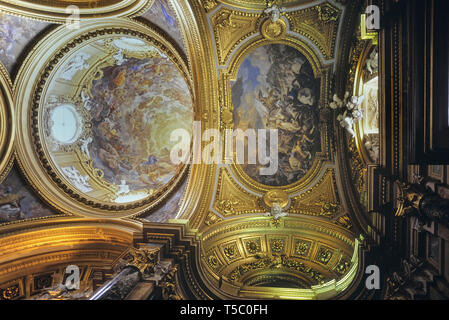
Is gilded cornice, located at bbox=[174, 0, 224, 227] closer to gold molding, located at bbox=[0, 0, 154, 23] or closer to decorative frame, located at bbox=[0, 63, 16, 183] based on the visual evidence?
gold molding, located at bbox=[0, 0, 154, 23]

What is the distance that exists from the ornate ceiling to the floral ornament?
0.21 meters

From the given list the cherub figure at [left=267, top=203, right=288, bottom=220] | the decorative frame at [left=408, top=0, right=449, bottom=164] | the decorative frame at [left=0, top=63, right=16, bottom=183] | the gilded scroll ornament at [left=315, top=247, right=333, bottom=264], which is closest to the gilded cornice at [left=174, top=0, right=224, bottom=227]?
the cherub figure at [left=267, top=203, right=288, bottom=220]

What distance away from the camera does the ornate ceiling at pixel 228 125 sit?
9.37 m

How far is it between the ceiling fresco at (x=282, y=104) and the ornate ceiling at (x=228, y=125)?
0.12 feet

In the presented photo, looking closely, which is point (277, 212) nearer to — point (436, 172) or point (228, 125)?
point (228, 125)

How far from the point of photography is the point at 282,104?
10805 millimetres

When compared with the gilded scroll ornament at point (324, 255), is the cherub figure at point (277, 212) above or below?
above

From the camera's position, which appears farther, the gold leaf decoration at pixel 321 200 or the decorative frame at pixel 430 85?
the gold leaf decoration at pixel 321 200

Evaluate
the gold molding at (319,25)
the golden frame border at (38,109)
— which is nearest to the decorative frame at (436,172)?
the gold molding at (319,25)

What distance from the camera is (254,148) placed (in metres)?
11.1

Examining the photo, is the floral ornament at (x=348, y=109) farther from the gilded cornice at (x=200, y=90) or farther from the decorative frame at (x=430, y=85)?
the gilded cornice at (x=200, y=90)

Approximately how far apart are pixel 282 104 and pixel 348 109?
220 centimetres
